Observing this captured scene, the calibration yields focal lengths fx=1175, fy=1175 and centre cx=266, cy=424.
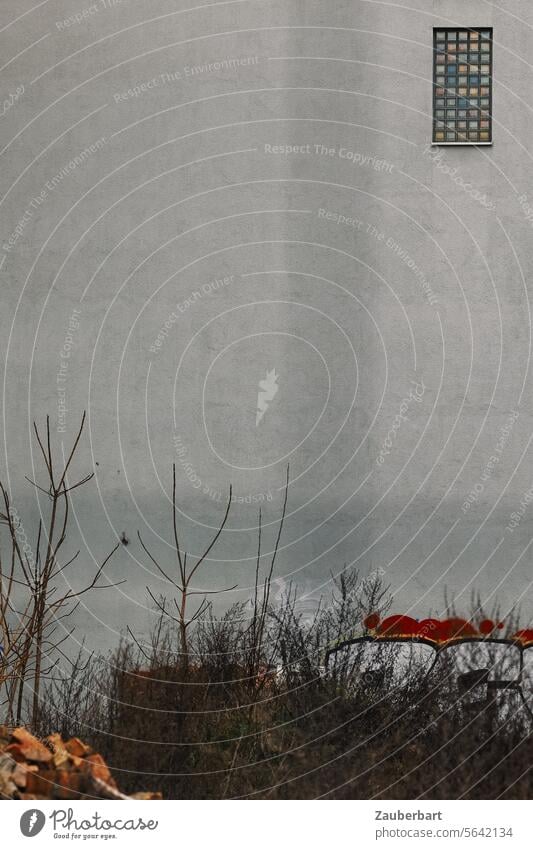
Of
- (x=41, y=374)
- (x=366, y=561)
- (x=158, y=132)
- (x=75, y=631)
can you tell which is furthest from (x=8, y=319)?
(x=366, y=561)

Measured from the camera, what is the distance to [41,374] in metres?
14.1

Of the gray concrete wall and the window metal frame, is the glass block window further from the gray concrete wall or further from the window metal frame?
the gray concrete wall

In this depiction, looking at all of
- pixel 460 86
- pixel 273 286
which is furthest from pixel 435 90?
pixel 273 286

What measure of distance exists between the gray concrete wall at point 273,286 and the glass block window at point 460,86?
0.56 feet

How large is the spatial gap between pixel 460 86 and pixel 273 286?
129 inches

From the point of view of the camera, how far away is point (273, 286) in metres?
13.9

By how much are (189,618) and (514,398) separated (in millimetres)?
4587

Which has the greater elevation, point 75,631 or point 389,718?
point 75,631

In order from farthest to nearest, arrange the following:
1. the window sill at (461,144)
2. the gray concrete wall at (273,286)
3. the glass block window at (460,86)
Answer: the glass block window at (460,86), the window sill at (461,144), the gray concrete wall at (273,286)

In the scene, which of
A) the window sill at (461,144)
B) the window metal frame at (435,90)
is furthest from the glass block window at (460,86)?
the window sill at (461,144)

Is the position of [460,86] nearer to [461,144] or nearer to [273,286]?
[461,144]

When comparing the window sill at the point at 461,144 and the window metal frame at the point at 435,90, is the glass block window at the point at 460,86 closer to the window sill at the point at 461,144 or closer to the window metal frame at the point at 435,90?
the window metal frame at the point at 435,90

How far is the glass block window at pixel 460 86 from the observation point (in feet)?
45.9
